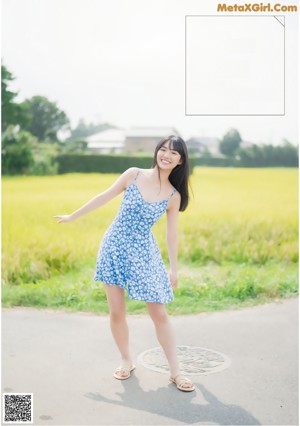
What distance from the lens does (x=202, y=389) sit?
2.87 m

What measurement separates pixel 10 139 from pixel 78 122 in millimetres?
509

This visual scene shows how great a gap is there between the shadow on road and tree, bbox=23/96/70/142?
6.91 ft

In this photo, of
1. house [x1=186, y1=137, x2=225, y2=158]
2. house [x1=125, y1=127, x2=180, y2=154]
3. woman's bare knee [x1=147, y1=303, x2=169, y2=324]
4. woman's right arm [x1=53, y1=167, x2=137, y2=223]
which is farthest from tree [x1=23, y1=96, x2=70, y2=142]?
woman's bare knee [x1=147, y1=303, x2=169, y2=324]

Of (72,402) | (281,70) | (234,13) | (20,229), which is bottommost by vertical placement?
(72,402)

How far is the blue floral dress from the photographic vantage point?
2.79m

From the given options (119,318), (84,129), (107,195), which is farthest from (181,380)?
(84,129)

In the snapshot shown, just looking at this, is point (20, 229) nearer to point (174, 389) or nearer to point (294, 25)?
point (174, 389)

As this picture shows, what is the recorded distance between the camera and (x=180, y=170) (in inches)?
112

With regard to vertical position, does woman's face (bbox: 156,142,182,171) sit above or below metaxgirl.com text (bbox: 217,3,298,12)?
below

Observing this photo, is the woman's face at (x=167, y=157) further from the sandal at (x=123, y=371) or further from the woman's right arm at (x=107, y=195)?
the sandal at (x=123, y=371)

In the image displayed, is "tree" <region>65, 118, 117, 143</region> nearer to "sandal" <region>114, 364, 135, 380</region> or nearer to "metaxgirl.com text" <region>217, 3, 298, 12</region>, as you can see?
"metaxgirl.com text" <region>217, 3, 298, 12</region>

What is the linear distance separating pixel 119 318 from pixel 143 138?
59.2 inches

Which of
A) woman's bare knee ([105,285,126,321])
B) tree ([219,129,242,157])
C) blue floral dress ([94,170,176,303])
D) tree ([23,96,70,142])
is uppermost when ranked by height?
tree ([23,96,70,142])

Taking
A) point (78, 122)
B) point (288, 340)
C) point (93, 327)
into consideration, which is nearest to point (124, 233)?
point (93, 327)
